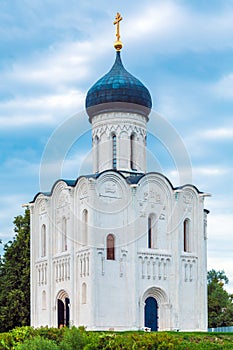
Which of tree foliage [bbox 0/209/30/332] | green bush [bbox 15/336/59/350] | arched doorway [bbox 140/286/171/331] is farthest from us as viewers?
tree foliage [bbox 0/209/30/332]

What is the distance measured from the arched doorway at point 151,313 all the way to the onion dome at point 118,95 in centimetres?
771

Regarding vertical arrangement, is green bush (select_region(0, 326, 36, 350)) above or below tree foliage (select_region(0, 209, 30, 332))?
below

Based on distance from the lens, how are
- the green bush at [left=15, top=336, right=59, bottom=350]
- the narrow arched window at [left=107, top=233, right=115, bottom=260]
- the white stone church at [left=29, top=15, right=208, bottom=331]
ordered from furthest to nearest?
the narrow arched window at [left=107, top=233, right=115, bottom=260] < the white stone church at [left=29, top=15, right=208, bottom=331] < the green bush at [left=15, top=336, right=59, bottom=350]

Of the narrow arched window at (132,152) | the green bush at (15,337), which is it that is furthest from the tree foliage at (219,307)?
the green bush at (15,337)

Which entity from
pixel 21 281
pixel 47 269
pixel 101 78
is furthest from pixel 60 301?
pixel 101 78

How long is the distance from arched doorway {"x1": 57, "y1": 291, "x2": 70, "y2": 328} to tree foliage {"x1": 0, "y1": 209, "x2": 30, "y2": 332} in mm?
3427

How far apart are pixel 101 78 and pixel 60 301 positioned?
9240mm

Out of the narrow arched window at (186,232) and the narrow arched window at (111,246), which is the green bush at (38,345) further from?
the narrow arched window at (186,232)

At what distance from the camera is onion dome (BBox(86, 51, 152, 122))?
31391 mm

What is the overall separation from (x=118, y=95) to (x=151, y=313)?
28.8ft

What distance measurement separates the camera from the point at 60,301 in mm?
30797

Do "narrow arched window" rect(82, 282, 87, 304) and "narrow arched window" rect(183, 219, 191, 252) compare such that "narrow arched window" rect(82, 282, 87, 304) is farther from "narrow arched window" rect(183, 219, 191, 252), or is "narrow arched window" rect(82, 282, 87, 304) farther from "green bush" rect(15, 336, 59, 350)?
"green bush" rect(15, 336, 59, 350)

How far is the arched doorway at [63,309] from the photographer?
99.2 ft

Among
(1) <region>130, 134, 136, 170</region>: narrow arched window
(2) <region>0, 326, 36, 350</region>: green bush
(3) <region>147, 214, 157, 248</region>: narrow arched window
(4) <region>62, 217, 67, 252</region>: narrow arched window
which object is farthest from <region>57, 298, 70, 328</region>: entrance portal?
(2) <region>0, 326, 36, 350</region>: green bush
